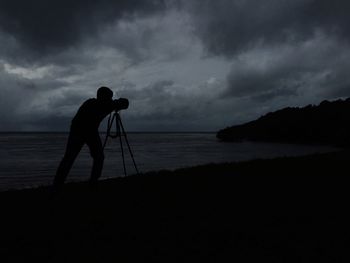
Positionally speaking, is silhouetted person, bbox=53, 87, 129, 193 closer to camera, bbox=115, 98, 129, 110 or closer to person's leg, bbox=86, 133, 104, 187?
person's leg, bbox=86, 133, 104, 187

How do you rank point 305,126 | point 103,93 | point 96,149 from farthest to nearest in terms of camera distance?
point 305,126
point 96,149
point 103,93

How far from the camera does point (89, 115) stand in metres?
9.38

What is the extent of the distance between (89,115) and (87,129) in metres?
0.33

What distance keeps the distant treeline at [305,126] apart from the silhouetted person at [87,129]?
90.3 metres

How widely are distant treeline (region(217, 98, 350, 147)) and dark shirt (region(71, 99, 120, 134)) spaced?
297 ft

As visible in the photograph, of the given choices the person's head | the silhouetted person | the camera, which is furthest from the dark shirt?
the camera

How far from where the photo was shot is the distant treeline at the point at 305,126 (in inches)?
4488

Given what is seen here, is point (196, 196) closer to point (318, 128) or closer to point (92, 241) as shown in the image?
point (92, 241)

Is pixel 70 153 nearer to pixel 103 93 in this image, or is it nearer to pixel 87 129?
pixel 87 129

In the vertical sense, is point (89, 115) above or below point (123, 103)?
below

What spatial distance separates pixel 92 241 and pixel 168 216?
5.98ft

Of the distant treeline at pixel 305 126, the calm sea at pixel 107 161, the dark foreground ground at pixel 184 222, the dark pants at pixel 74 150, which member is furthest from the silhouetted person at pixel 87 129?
the distant treeline at pixel 305 126

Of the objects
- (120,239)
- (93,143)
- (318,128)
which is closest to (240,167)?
(93,143)

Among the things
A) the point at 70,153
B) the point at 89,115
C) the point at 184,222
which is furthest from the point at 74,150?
the point at 184,222
